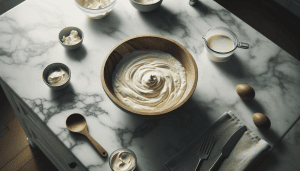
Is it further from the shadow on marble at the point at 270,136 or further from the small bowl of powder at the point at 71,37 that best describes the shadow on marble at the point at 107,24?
the shadow on marble at the point at 270,136

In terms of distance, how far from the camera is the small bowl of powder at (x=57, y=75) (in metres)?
1.03

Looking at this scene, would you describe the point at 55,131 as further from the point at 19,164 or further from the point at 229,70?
the point at 19,164

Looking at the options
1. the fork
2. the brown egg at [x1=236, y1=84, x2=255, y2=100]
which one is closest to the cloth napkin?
the fork

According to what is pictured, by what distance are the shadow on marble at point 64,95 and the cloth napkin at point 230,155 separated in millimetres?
488

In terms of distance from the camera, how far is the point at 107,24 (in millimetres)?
1234

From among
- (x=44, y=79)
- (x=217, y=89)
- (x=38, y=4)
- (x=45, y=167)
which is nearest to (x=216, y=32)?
(x=217, y=89)

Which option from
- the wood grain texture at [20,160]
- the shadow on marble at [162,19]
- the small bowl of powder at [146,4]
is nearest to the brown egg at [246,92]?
the shadow on marble at [162,19]

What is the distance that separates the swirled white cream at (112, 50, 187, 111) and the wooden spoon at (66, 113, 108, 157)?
0.18 m

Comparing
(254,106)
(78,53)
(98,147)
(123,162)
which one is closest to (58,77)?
(78,53)

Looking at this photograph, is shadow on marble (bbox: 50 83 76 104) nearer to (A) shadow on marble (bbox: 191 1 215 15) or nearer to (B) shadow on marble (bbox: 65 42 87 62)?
(B) shadow on marble (bbox: 65 42 87 62)

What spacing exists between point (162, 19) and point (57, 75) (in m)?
0.59

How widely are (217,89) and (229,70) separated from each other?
0.12 m

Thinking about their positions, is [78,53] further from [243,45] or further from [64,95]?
[243,45]

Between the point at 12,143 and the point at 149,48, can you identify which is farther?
the point at 12,143
